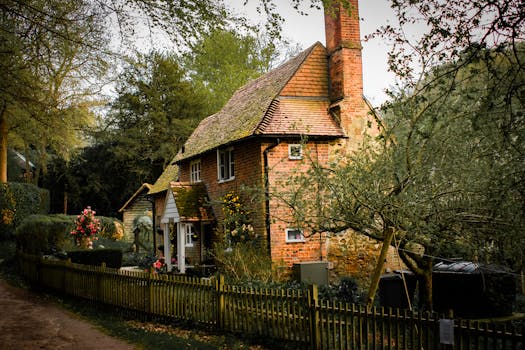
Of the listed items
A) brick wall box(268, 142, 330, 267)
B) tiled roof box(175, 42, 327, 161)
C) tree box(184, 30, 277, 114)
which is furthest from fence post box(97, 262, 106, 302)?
tree box(184, 30, 277, 114)

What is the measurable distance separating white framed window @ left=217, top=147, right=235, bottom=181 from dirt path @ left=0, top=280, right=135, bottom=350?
7.81 m

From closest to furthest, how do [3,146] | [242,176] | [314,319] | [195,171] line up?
[314,319]
[242,176]
[195,171]
[3,146]

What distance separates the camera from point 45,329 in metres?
10.1

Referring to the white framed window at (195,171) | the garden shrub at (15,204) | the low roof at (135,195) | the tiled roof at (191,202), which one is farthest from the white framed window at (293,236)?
the low roof at (135,195)

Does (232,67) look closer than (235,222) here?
No

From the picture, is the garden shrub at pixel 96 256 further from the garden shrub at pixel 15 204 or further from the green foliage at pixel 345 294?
the green foliage at pixel 345 294

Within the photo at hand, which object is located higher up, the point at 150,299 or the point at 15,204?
the point at 15,204

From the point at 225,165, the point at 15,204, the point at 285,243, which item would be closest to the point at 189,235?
the point at 225,165

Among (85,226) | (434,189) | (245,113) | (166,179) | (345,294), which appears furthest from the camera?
(166,179)

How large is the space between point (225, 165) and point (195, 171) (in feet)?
11.2

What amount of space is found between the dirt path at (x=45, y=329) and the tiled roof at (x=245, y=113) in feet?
26.6

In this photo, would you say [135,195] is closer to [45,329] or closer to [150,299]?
[150,299]

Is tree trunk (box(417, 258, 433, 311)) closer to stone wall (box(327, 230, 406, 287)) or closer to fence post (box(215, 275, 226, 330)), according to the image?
fence post (box(215, 275, 226, 330))

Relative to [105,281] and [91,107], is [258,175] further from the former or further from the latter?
[91,107]
